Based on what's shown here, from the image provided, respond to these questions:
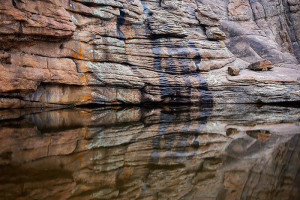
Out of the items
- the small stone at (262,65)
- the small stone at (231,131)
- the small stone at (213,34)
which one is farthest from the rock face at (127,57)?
the small stone at (231,131)

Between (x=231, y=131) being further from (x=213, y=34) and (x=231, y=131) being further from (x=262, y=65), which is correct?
(x=213, y=34)

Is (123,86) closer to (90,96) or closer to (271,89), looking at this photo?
(90,96)

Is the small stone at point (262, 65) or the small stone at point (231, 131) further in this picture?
the small stone at point (262, 65)

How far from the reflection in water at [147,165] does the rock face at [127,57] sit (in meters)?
6.87

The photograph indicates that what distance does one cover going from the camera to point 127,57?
14570 millimetres

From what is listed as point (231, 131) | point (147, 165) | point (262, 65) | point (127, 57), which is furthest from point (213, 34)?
point (147, 165)

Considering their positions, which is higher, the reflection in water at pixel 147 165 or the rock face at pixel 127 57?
the rock face at pixel 127 57

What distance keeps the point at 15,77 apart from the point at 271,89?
Answer: 597 inches

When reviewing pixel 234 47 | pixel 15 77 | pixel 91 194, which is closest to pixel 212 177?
pixel 91 194

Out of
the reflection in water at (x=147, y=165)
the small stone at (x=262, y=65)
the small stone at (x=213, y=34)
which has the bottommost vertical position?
the reflection in water at (x=147, y=165)

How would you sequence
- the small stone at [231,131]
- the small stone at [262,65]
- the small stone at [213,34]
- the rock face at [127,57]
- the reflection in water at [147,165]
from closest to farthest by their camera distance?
1. the reflection in water at [147,165]
2. the small stone at [231,131]
3. the rock face at [127,57]
4. the small stone at [262,65]
5. the small stone at [213,34]

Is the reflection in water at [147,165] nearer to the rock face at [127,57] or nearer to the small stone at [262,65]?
the rock face at [127,57]

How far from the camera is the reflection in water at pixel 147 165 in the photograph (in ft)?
8.80

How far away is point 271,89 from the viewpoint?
1528cm
